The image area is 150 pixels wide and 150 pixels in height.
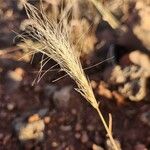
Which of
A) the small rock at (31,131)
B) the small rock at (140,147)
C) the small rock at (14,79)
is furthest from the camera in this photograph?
the small rock at (14,79)

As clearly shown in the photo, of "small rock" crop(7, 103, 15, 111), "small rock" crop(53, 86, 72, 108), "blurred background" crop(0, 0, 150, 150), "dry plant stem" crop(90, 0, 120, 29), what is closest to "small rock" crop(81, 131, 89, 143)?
"blurred background" crop(0, 0, 150, 150)

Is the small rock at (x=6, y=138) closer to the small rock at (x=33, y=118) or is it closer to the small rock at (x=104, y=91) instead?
the small rock at (x=33, y=118)

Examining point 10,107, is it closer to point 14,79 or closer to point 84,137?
point 14,79

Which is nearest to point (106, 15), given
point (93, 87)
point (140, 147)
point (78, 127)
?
point (93, 87)

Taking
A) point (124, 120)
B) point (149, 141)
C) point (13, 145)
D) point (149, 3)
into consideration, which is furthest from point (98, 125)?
point (149, 3)

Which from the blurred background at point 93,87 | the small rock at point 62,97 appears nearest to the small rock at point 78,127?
the blurred background at point 93,87

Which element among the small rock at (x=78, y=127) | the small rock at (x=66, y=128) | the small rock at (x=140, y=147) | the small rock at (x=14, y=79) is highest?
the small rock at (x=14, y=79)

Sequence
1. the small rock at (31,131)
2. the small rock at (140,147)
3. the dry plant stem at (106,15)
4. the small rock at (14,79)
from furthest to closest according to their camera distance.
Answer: the small rock at (14,79), the dry plant stem at (106,15), the small rock at (31,131), the small rock at (140,147)

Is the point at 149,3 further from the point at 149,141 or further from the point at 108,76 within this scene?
the point at 149,141

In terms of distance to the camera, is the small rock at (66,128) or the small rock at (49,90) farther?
the small rock at (49,90)
